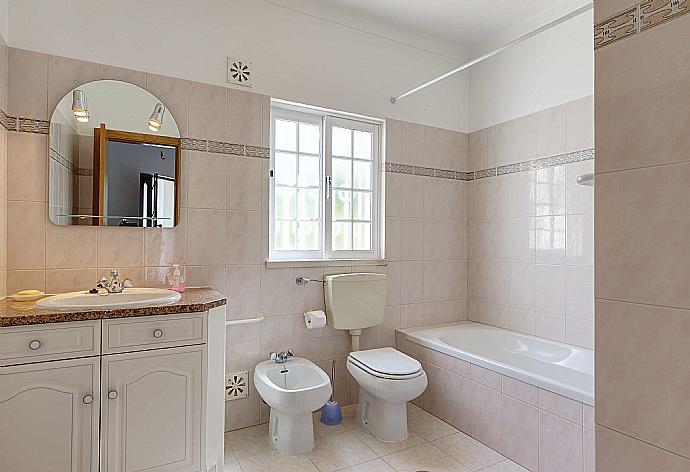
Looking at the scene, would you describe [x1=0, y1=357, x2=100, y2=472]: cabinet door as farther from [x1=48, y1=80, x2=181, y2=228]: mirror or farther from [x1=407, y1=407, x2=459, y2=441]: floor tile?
[x1=407, y1=407, x2=459, y2=441]: floor tile

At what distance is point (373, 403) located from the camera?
261 centimetres

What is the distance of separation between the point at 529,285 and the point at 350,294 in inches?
50.0

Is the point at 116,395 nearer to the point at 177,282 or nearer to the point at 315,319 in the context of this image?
the point at 177,282

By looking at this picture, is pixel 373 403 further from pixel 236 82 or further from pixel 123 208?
pixel 236 82

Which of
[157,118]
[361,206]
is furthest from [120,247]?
[361,206]

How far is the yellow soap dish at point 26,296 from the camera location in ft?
6.39

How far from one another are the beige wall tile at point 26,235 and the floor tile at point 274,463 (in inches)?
55.8

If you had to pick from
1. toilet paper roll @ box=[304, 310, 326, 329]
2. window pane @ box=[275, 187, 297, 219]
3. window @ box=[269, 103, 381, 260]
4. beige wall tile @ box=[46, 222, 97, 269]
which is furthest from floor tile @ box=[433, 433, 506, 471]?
beige wall tile @ box=[46, 222, 97, 269]

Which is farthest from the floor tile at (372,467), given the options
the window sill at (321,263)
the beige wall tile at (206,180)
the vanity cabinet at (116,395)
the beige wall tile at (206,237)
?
the beige wall tile at (206,180)

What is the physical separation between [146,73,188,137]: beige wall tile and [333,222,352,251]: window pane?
1159 millimetres

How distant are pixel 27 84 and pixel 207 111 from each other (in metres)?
0.85

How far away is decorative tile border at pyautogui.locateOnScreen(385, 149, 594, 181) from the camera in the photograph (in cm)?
276

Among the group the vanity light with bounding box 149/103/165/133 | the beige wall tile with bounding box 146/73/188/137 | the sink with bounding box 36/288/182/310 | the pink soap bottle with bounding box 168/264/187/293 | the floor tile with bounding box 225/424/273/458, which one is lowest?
the floor tile with bounding box 225/424/273/458
